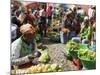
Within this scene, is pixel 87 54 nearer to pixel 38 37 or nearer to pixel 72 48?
pixel 72 48

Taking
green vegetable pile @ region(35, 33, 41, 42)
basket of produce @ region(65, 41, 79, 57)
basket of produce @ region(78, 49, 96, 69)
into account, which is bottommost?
basket of produce @ region(78, 49, 96, 69)

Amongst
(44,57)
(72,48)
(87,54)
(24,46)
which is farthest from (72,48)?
(24,46)

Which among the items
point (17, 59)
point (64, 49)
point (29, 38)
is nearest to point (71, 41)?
point (64, 49)

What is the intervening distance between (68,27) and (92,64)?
1.40ft

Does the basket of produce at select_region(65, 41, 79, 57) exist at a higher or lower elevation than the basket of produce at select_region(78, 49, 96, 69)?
higher

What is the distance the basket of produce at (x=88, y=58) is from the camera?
6.56ft

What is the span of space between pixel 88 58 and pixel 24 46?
0.63 m

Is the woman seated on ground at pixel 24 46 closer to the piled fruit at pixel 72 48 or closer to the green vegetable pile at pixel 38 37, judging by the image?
the green vegetable pile at pixel 38 37

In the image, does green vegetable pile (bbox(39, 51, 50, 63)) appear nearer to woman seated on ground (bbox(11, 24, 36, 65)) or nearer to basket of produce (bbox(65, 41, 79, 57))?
woman seated on ground (bbox(11, 24, 36, 65))

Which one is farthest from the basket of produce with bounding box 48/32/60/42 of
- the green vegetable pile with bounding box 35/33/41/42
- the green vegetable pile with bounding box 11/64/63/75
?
the green vegetable pile with bounding box 11/64/63/75

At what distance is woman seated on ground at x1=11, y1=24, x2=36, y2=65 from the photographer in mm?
1780

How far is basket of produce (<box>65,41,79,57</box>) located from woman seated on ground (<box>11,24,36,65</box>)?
1.06ft

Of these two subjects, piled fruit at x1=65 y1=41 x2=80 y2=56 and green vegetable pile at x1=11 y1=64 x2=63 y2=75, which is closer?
green vegetable pile at x1=11 y1=64 x2=63 y2=75
